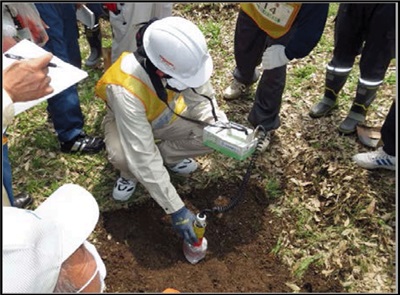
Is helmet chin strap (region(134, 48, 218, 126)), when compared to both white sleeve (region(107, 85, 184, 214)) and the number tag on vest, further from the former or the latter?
the number tag on vest

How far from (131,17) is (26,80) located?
1.67m

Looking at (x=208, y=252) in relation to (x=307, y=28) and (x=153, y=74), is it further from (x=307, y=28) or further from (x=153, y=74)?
(x=307, y=28)

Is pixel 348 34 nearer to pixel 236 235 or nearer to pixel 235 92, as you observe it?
pixel 235 92

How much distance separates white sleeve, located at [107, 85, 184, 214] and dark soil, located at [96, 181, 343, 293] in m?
0.47

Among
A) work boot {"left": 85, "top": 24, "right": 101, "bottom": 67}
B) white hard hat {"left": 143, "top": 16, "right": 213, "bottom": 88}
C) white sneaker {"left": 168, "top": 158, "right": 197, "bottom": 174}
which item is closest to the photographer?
white hard hat {"left": 143, "top": 16, "right": 213, "bottom": 88}

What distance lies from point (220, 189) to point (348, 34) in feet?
5.50

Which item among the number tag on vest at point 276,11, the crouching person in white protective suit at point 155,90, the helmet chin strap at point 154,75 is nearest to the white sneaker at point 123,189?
the crouching person in white protective suit at point 155,90

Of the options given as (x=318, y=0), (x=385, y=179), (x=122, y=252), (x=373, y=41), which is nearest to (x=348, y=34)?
(x=373, y=41)

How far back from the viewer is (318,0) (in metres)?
3.48

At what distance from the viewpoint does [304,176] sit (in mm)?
4129

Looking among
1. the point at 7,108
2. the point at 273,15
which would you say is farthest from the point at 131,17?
the point at 7,108

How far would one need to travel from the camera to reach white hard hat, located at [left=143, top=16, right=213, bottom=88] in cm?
308

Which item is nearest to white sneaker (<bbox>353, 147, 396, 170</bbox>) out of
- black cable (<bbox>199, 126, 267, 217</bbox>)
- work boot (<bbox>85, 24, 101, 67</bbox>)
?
black cable (<bbox>199, 126, 267, 217</bbox>)

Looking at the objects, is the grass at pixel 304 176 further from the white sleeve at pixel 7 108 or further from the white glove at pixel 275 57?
the white sleeve at pixel 7 108
